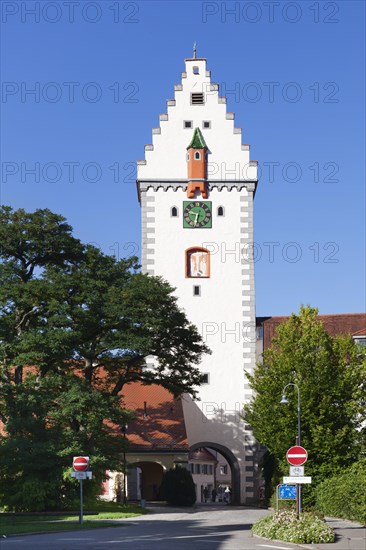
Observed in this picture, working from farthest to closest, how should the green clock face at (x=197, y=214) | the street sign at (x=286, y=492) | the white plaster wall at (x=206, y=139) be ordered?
the white plaster wall at (x=206, y=139) → the green clock face at (x=197, y=214) → the street sign at (x=286, y=492)

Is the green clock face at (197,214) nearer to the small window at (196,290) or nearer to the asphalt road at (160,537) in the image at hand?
the small window at (196,290)

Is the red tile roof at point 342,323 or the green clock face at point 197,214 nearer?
the green clock face at point 197,214

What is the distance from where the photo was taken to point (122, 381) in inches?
1919

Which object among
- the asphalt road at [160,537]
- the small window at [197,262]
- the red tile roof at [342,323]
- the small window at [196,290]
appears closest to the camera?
the asphalt road at [160,537]

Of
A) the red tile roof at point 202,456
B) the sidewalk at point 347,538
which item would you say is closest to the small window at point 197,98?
the sidewalk at point 347,538

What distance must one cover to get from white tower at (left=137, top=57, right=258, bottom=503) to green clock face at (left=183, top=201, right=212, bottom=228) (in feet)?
0.20

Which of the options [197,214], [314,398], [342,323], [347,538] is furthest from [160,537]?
[342,323]

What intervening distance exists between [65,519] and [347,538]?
15629mm

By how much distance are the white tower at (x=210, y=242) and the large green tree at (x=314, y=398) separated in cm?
733

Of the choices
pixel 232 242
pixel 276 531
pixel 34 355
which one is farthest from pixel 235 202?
pixel 276 531

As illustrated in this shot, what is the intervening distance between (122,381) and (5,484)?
802 centimetres

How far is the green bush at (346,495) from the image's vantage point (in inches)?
1542

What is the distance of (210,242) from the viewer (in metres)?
57.9

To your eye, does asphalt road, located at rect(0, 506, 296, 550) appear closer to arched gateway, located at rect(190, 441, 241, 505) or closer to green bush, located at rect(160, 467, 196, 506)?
green bush, located at rect(160, 467, 196, 506)
